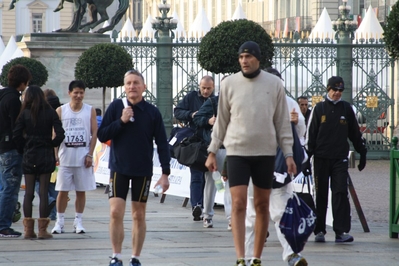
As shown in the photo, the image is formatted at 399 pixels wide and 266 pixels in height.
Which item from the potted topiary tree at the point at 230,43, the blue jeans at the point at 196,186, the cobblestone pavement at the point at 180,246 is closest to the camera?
the cobblestone pavement at the point at 180,246

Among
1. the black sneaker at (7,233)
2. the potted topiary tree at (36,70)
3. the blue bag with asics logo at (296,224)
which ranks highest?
the potted topiary tree at (36,70)

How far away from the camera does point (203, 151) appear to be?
1171cm

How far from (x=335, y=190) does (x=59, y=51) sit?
45.1 ft

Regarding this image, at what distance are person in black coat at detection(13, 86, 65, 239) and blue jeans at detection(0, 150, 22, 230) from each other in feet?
0.60

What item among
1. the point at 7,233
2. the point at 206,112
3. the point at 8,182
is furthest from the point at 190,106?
the point at 7,233

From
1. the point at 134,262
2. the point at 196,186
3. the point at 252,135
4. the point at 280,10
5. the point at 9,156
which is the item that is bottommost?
the point at 134,262

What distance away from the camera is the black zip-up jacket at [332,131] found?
10383mm

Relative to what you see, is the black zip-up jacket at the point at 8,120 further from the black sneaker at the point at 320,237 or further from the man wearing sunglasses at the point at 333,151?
the black sneaker at the point at 320,237

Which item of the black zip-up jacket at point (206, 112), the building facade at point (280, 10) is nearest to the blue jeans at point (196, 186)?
the black zip-up jacket at point (206, 112)

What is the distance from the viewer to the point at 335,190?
10484mm

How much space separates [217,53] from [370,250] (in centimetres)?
1423

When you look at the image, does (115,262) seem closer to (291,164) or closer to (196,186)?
(291,164)

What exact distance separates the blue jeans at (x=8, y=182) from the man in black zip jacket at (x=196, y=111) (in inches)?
87.5

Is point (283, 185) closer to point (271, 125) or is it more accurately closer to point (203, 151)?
point (271, 125)
